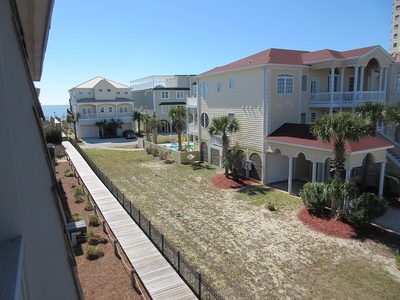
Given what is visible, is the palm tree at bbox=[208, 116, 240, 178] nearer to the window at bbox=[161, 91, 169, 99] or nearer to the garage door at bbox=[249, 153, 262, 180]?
the garage door at bbox=[249, 153, 262, 180]

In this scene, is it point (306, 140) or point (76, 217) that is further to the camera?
point (306, 140)

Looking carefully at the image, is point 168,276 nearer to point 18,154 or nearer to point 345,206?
point 18,154

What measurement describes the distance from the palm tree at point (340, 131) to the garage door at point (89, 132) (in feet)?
149

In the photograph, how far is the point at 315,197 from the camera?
51.9 ft

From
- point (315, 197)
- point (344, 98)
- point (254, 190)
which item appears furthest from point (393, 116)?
point (254, 190)

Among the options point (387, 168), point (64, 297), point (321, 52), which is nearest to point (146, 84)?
point (321, 52)

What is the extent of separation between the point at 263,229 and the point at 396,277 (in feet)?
18.7

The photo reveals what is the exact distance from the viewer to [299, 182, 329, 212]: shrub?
15695 mm

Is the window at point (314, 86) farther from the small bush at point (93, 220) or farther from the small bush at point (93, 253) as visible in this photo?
the small bush at point (93, 253)

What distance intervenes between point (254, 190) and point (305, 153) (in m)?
4.56

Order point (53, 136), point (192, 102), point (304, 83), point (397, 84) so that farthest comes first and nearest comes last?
point (192, 102), point (53, 136), point (397, 84), point (304, 83)

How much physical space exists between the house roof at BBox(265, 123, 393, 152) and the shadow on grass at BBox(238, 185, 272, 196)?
11.8 ft

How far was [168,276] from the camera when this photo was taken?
9.85 m

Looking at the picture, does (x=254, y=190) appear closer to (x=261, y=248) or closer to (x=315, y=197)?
(x=315, y=197)
